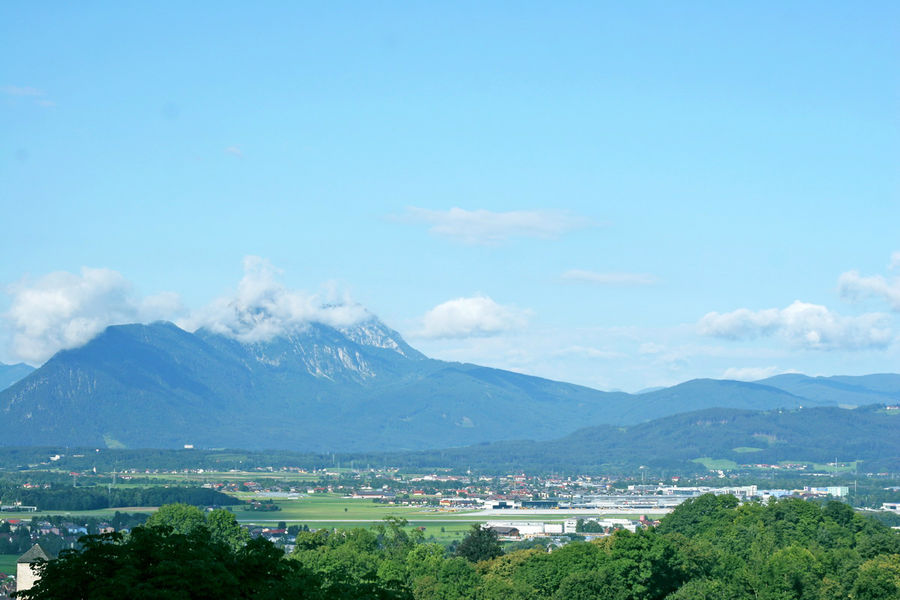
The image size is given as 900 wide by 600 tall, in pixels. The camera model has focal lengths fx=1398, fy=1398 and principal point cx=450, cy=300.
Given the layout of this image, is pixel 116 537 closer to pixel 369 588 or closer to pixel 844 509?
pixel 369 588

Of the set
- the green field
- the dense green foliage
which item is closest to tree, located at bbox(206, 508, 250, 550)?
the dense green foliage

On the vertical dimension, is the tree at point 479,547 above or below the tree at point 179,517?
below

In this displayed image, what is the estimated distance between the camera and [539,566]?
76.3m

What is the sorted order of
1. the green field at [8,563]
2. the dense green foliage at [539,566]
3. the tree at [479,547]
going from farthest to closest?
the green field at [8,563] → the tree at [479,547] → the dense green foliage at [539,566]

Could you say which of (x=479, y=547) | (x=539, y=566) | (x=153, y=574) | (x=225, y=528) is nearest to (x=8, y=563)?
(x=225, y=528)

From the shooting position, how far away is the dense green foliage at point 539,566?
129 ft

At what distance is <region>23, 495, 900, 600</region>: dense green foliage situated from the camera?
3922 cm

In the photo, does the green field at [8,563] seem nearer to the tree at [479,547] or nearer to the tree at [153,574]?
the tree at [479,547]

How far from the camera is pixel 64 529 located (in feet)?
505

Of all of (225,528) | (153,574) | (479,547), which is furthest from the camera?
(479,547)

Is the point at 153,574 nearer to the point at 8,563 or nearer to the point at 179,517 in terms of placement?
the point at 179,517

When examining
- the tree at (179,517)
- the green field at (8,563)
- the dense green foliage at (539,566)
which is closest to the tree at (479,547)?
the dense green foliage at (539,566)

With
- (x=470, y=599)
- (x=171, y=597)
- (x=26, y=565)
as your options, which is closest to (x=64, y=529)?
(x=26, y=565)

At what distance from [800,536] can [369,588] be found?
193 ft
